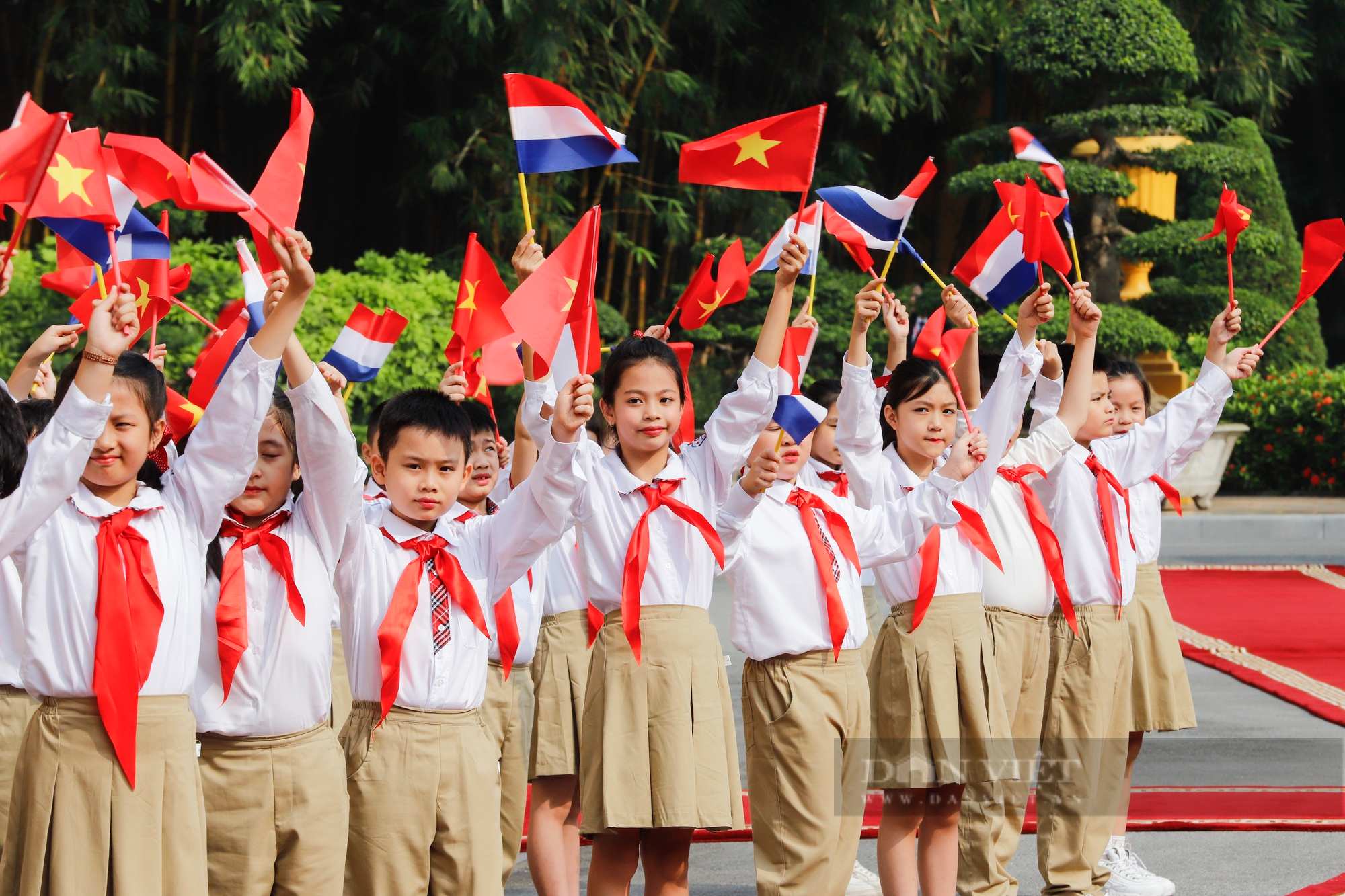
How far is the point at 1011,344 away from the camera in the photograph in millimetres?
3705

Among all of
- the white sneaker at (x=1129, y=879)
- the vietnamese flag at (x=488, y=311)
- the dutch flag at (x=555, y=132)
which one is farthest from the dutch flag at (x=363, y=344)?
the white sneaker at (x=1129, y=879)

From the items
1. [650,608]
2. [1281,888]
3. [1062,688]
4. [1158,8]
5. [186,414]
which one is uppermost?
[1158,8]

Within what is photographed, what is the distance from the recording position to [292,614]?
107 inches

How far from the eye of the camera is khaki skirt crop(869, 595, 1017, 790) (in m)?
3.50

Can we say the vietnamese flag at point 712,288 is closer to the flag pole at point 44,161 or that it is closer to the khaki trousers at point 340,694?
the khaki trousers at point 340,694

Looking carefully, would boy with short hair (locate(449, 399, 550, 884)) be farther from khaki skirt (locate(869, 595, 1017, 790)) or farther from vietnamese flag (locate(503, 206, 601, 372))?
khaki skirt (locate(869, 595, 1017, 790))

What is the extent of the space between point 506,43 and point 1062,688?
736cm

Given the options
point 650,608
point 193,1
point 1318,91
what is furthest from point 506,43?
point 1318,91

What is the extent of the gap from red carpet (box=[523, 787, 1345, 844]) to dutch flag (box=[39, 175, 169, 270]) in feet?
6.09

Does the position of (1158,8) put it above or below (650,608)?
above

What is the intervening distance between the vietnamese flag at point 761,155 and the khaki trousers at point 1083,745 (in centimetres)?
136

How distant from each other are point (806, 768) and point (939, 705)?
44 centimetres

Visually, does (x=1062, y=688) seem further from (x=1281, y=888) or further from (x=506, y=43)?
(x=506, y=43)

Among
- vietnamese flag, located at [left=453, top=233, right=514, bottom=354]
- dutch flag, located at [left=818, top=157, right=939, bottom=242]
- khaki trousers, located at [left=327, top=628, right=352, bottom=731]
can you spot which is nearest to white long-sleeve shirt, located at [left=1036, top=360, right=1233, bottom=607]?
dutch flag, located at [left=818, top=157, right=939, bottom=242]
